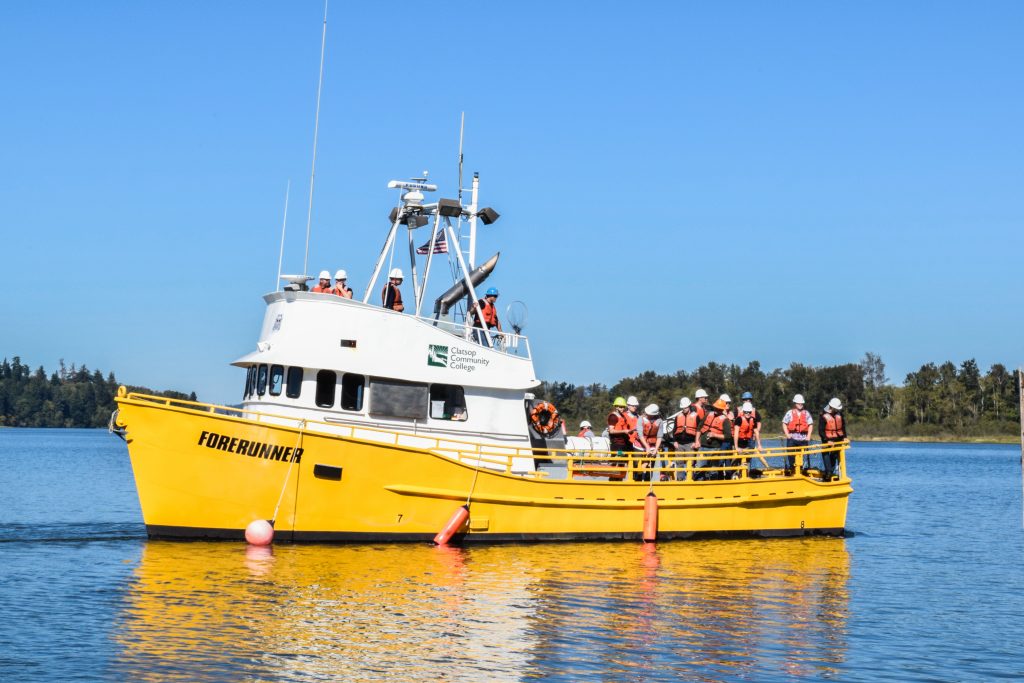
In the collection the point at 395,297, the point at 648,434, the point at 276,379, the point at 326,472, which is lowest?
the point at 326,472

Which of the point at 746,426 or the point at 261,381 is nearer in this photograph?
the point at 261,381

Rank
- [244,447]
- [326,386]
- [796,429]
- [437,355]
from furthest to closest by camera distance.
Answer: [796,429]
[437,355]
[326,386]
[244,447]

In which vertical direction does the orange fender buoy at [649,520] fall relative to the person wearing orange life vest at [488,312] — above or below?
below

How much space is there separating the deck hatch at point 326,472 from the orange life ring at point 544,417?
4219mm

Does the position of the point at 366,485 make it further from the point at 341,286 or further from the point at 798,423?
the point at 798,423

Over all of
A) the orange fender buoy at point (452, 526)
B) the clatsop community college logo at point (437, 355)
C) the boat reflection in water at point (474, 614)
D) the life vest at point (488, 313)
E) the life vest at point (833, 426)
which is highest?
the life vest at point (488, 313)

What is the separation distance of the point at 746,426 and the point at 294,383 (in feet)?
27.4

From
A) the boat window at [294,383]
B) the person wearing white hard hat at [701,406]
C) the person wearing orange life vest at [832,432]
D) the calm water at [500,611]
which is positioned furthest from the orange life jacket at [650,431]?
the boat window at [294,383]

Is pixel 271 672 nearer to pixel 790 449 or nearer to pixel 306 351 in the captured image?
pixel 306 351

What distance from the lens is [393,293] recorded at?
18.9 metres

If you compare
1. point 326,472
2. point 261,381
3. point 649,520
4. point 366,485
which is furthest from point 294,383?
point 649,520

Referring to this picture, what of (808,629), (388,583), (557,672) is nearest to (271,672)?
(557,672)

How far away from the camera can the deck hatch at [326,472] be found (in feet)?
54.6

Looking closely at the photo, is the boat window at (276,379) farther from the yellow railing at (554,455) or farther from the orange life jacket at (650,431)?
the orange life jacket at (650,431)
